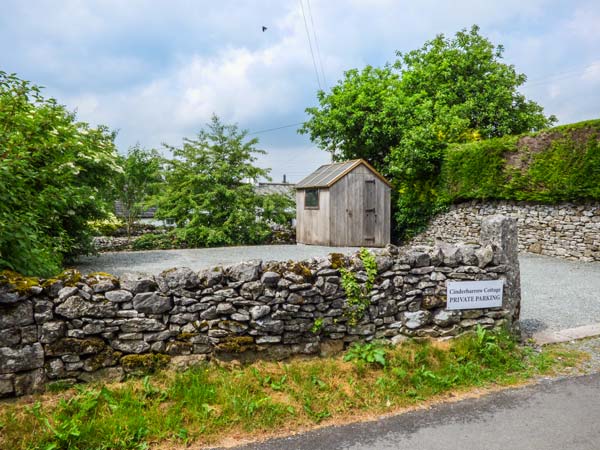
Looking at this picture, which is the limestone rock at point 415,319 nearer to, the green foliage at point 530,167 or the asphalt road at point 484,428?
the asphalt road at point 484,428

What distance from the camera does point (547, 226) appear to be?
14.2 meters

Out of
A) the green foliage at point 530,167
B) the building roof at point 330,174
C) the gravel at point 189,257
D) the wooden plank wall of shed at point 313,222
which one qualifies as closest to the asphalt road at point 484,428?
the gravel at point 189,257

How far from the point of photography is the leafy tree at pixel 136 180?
790 inches

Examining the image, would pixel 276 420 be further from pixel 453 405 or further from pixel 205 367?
pixel 453 405

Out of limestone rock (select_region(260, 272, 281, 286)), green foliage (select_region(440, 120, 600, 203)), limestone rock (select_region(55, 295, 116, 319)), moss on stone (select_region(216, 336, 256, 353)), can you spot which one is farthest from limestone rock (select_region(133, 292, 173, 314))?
green foliage (select_region(440, 120, 600, 203))

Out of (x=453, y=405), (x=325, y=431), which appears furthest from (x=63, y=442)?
(x=453, y=405)

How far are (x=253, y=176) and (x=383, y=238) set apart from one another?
6.65m

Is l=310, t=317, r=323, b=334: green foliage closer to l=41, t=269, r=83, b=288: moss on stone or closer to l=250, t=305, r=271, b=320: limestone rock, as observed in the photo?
l=250, t=305, r=271, b=320: limestone rock

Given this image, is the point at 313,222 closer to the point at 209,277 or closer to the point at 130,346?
the point at 209,277

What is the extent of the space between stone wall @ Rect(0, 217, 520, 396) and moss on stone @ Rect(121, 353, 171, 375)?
0.01m

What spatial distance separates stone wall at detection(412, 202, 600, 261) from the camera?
13.0 m

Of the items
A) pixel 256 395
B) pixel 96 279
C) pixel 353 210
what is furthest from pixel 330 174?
pixel 256 395

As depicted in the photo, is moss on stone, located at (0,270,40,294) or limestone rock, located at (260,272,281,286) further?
limestone rock, located at (260,272,281,286)

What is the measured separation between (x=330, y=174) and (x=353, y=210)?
1.89 m
